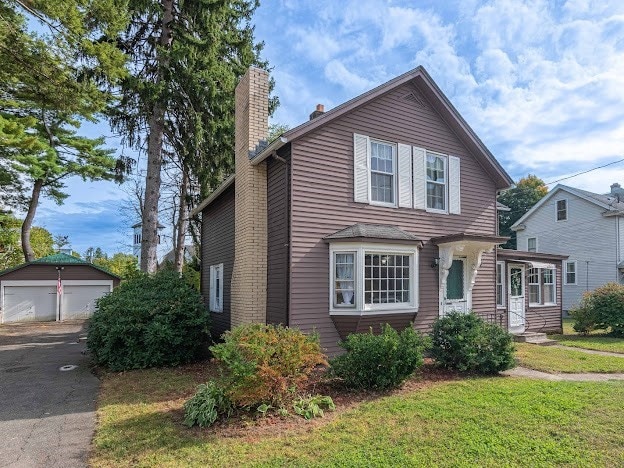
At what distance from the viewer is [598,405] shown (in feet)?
19.2

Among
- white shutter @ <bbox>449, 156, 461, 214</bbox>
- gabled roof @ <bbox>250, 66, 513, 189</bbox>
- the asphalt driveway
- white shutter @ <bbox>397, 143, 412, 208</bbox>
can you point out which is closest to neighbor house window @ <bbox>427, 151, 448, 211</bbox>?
white shutter @ <bbox>449, 156, 461, 214</bbox>

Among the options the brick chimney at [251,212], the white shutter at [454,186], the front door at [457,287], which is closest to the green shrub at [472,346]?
the front door at [457,287]

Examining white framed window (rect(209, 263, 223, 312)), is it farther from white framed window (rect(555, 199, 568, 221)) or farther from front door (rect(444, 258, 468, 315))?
white framed window (rect(555, 199, 568, 221))

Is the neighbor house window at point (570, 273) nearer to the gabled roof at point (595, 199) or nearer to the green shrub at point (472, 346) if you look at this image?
the gabled roof at point (595, 199)

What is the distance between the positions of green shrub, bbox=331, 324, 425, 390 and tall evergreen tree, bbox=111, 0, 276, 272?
1015cm

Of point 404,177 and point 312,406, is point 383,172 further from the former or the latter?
point 312,406

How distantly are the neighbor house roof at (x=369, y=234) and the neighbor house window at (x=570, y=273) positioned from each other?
19604mm

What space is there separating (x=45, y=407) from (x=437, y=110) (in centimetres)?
1129

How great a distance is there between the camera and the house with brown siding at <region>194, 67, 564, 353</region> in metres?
8.41

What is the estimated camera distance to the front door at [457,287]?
419 inches

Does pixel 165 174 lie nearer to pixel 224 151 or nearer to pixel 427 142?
pixel 224 151

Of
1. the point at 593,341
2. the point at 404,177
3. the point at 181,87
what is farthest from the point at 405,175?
the point at 593,341

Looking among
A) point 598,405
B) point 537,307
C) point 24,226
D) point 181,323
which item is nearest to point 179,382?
point 181,323

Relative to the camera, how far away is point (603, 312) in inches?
563
